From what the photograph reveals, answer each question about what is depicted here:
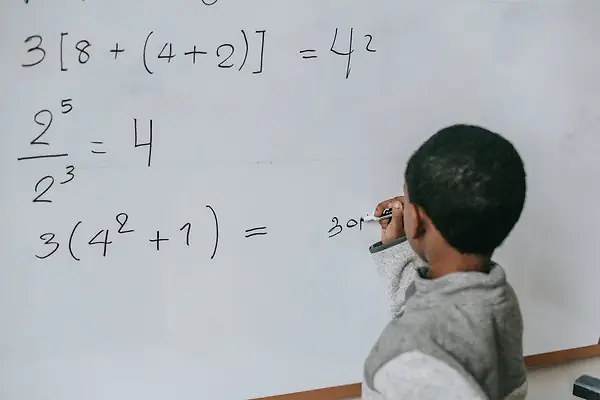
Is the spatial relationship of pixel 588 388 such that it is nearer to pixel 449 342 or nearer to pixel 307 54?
pixel 449 342

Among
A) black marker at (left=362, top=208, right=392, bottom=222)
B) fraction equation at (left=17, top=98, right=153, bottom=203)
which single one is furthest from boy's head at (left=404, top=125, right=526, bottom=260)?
fraction equation at (left=17, top=98, right=153, bottom=203)

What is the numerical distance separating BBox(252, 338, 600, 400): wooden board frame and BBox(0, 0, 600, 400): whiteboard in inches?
0.5

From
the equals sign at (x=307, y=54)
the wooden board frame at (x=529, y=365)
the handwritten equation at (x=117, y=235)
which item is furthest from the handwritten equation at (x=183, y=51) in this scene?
the wooden board frame at (x=529, y=365)

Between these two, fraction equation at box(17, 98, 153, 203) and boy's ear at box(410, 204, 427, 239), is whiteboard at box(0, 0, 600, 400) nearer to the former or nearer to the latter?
fraction equation at box(17, 98, 153, 203)

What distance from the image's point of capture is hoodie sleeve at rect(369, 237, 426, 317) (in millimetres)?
861

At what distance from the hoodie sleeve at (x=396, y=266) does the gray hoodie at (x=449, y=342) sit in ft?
0.46

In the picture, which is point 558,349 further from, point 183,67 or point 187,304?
point 183,67

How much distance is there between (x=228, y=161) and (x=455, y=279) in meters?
0.31

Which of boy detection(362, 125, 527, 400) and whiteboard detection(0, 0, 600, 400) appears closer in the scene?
boy detection(362, 125, 527, 400)

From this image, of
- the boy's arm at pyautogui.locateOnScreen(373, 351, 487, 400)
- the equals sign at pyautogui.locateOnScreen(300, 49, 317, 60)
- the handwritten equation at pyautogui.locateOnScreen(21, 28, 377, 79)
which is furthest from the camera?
the equals sign at pyautogui.locateOnScreen(300, 49, 317, 60)

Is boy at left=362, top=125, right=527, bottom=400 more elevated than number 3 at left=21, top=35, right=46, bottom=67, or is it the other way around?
number 3 at left=21, top=35, right=46, bottom=67

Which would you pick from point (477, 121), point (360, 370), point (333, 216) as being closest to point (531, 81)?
point (477, 121)

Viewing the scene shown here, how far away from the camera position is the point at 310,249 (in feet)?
2.91

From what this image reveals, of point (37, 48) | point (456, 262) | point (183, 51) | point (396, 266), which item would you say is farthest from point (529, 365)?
point (37, 48)
